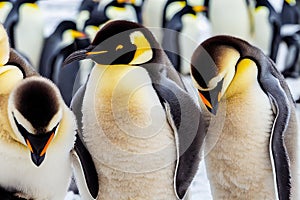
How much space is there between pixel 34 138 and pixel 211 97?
0.38 metres

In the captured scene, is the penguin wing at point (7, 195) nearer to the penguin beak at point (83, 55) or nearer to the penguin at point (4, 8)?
the penguin beak at point (83, 55)

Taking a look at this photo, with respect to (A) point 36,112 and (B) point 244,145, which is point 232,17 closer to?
(B) point 244,145

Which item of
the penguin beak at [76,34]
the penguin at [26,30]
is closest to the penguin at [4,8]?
the penguin at [26,30]

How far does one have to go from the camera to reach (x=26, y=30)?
359 cm

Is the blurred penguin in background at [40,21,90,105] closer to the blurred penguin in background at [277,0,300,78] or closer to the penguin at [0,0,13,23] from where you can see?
the penguin at [0,0,13,23]

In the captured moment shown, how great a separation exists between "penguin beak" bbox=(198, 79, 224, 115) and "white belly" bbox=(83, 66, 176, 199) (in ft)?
0.34

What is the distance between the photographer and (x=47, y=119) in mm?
1178

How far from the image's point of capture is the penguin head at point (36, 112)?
1.17m

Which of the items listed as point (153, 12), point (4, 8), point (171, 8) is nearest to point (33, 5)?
point (4, 8)

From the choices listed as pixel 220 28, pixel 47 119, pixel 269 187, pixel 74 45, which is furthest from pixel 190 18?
pixel 47 119

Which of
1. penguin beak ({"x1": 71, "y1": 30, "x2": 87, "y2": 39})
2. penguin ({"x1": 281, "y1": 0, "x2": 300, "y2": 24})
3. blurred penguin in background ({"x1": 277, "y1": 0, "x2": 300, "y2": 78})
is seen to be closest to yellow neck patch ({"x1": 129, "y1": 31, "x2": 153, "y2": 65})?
penguin beak ({"x1": 71, "y1": 30, "x2": 87, "y2": 39})

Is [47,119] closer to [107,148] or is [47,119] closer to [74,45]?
[107,148]

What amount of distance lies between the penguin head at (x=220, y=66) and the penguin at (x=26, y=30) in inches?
88.5

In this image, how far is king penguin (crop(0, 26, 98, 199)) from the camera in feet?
3.86
